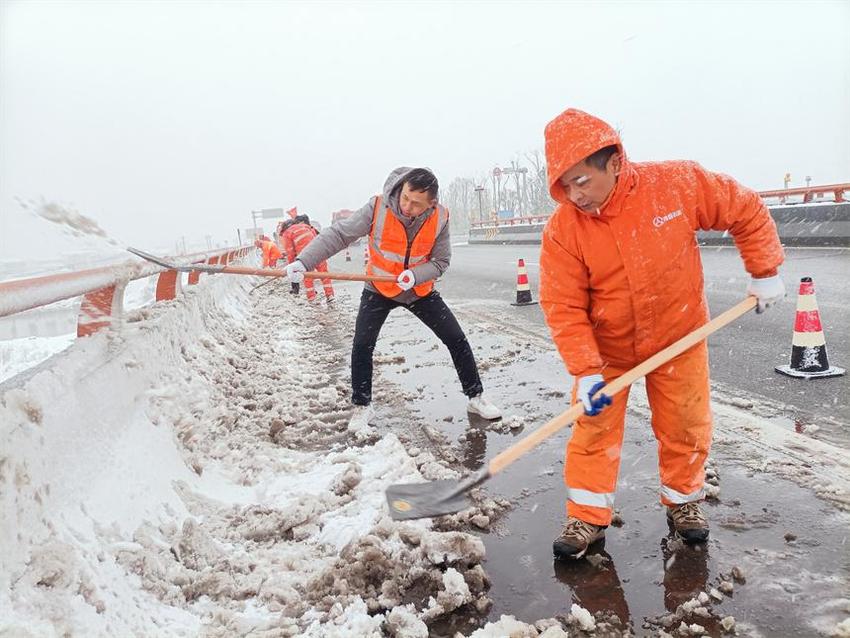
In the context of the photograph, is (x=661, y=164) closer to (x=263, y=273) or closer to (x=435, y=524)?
(x=435, y=524)

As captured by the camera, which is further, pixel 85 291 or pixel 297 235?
pixel 297 235

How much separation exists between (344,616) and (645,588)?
1.14 m

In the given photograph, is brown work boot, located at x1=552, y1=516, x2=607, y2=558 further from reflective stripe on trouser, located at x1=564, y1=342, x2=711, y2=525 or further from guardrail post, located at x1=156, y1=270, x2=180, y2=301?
guardrail post, located at x1=156, y1=270, x2=180, y2=301

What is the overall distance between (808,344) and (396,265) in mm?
3195

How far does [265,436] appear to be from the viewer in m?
3.99

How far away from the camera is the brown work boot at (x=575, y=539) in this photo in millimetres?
2418

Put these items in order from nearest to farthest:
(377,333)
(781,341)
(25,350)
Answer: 1. (377,333)
2. (781,341)
3. (25,350)

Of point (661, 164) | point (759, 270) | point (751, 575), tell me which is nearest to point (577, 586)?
point (751, 575)

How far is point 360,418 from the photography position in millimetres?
4254

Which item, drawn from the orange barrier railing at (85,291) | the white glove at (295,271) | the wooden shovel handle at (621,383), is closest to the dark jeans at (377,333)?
the white glove at (295,271)

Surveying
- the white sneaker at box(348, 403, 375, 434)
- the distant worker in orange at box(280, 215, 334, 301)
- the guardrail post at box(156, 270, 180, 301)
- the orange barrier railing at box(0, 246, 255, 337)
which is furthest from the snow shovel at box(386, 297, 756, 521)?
the distant worker in orange at box(280, 215, 334, 301)

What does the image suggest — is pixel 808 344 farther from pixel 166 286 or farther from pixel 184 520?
pixel 166 286

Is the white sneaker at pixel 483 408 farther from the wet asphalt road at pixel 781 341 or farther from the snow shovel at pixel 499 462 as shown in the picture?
the wet asphalt road at pixel 781 341

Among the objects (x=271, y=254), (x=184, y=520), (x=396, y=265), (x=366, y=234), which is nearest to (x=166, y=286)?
(x=366, y=234)
